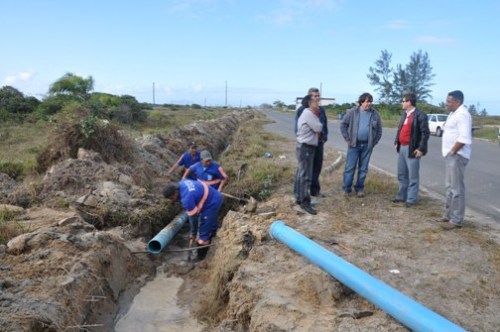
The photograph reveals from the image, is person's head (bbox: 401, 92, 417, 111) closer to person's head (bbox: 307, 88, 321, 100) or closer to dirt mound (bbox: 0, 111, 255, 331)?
person's head (bbox: 307, 88, 321, 100)

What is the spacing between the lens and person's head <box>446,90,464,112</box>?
5.62m

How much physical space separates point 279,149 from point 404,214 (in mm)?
8222

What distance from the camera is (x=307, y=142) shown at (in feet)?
20.8

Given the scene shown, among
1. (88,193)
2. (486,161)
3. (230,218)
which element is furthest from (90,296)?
(486,161)

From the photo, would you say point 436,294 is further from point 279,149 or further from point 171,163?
point 279,149

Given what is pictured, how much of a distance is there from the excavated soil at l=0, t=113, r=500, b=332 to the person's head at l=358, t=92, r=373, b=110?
157 centimetres

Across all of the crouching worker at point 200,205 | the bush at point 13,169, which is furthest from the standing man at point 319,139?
the bush at point 13,169

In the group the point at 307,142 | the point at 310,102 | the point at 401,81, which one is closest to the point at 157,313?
the point at 307,142

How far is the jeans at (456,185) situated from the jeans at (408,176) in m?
0.85

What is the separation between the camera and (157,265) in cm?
671

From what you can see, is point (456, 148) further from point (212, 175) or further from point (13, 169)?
point (13, 169)

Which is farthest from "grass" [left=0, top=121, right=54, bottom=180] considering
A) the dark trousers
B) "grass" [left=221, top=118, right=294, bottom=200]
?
the dark trousers

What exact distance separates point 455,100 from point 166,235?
4.66 meters

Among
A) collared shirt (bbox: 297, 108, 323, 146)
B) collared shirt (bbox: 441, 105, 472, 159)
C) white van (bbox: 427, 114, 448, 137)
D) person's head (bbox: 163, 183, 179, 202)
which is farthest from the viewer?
white van (bbox: 427, 114, 448, 137)
